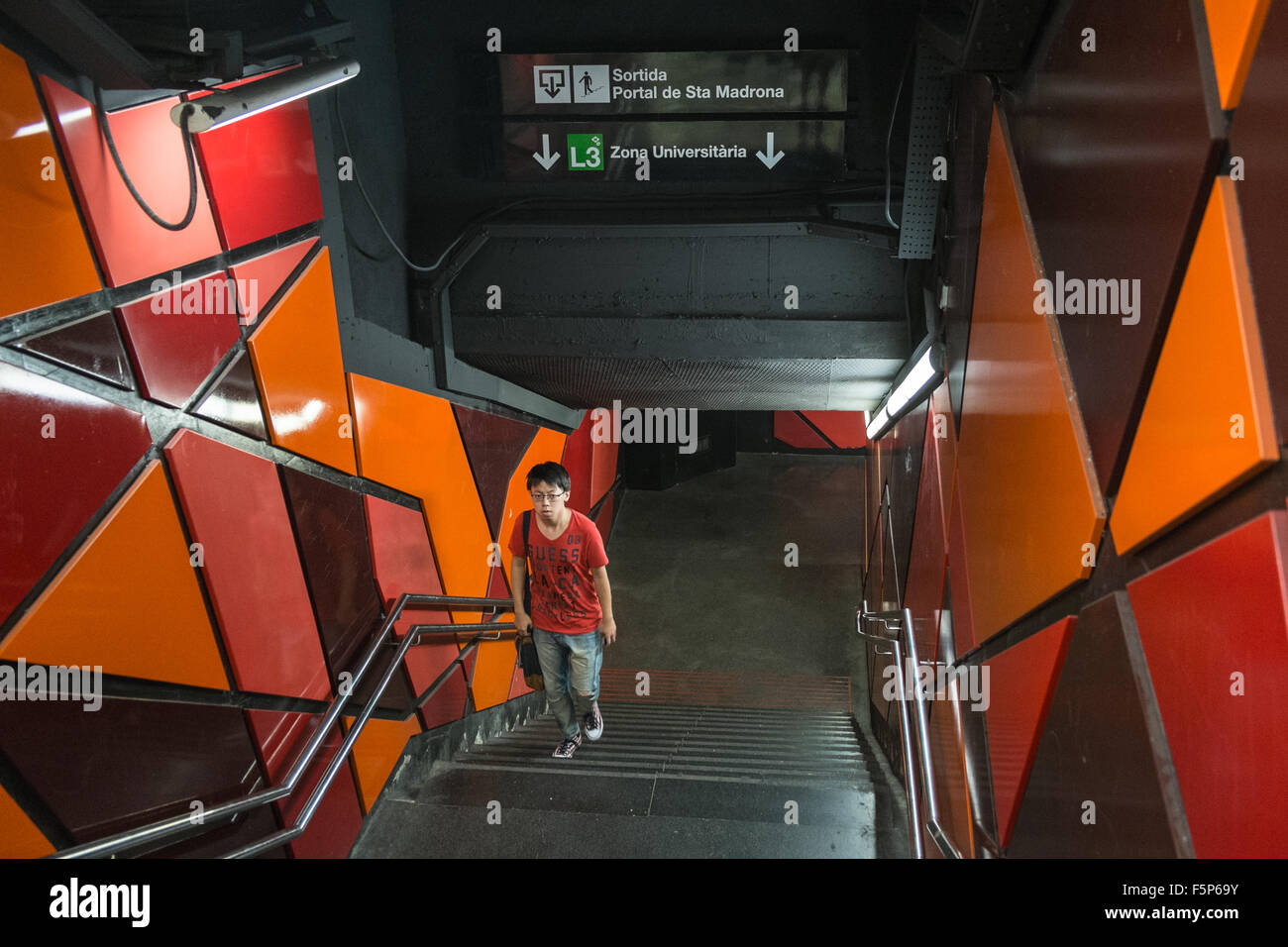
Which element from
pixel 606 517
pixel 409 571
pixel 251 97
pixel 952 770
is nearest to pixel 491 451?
pixel 409 571

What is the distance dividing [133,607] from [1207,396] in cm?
240

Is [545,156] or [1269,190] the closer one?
[1269,190]

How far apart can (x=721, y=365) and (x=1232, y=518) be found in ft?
13.0

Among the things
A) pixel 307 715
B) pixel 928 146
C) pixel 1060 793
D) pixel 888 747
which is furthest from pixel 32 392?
pixel 888 747

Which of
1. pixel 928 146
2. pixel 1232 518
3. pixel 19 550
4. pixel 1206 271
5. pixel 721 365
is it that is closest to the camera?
pixel 1232 518

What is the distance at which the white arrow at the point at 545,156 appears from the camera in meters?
4.39

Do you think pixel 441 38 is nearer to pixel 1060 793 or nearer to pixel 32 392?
pixel 32 392

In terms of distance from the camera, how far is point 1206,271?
1.35 meters

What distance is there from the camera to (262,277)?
2.99 meters

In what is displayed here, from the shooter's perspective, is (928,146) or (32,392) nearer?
(32,392)

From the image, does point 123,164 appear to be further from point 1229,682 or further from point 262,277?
point 1229,682

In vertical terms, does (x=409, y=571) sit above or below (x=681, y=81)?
below

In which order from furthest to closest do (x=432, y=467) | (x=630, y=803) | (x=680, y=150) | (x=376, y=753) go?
(x=432, y=467)
(x=680, y=150)
(x=376, y=753)
(x=630, y=803)

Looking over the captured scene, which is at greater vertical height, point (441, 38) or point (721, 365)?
point (441, 38)
